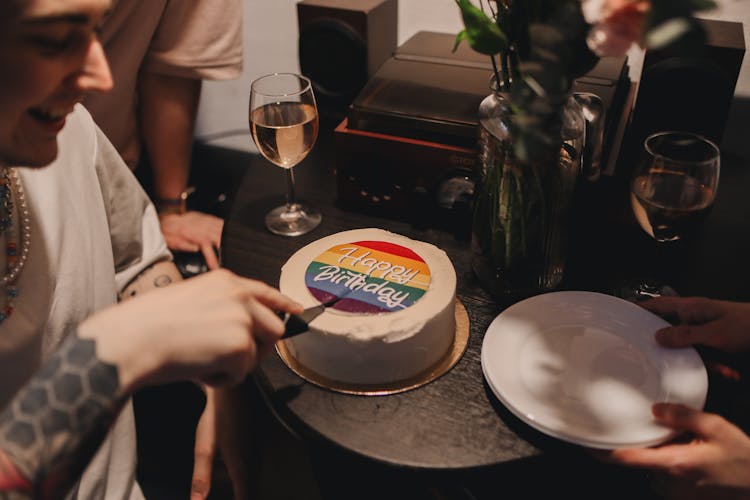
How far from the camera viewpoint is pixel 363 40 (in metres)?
1.62

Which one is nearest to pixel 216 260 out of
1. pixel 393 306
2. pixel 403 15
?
pixel 393 306

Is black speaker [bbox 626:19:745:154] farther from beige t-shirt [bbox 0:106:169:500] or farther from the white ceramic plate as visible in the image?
beige t-shirt [bbox 0:106:169:500]

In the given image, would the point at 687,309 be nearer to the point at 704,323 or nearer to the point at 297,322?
the point at 704,323

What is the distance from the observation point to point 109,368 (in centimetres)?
75

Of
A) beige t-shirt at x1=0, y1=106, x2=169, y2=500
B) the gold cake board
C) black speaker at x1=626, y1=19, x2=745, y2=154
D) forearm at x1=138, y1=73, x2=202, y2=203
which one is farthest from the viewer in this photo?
forearm at x1=138, y1=73, x2=202, y2=203

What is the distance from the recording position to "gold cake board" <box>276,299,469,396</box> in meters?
0.96

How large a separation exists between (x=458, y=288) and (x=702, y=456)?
18.7 inches

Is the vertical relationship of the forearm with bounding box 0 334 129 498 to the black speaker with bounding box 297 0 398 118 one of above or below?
below

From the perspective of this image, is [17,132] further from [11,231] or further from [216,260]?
[216,260]

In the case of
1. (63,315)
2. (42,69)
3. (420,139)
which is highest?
(42,69)

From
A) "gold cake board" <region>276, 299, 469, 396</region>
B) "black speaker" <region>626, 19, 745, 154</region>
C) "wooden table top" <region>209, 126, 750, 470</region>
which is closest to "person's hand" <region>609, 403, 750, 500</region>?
"wooden table top" <region>209, 126, 750, 470</region>

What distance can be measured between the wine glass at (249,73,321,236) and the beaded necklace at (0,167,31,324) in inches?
16.7

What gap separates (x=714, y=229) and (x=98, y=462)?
1.26m

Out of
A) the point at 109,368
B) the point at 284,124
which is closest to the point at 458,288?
the point at 284,124
